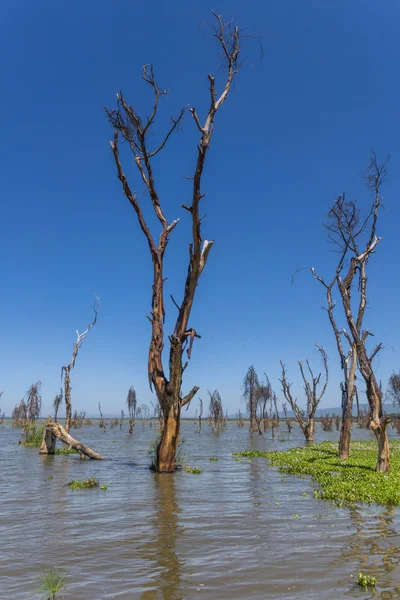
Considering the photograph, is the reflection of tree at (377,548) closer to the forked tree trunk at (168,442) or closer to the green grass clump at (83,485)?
the green grass clump at (83,485)

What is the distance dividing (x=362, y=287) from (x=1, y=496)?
15099 millimetres

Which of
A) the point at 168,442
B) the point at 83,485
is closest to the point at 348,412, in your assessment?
the point at 168,442

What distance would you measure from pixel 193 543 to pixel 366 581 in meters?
2.95

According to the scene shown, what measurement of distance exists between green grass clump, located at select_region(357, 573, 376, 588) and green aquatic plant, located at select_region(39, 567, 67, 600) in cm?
357

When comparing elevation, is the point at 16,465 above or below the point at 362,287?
below

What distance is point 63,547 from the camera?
23.4 ft

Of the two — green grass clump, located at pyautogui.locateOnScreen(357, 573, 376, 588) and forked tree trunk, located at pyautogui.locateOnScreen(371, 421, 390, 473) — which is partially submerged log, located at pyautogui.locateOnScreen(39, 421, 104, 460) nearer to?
forked tree trunk, located at pyautogui.locateOnScreen(371, 421, 390, 473)

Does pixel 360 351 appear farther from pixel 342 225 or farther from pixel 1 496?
pixel 1 496

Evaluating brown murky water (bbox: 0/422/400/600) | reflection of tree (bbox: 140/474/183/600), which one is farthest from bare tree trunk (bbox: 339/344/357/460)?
reflection of tree (bbox: 140/474/183/600)

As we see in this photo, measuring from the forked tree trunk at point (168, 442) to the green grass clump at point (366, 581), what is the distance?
430 inches

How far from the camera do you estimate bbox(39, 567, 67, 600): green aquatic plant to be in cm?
510

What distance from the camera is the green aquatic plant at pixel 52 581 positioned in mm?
5102

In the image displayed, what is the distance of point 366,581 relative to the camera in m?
5.39

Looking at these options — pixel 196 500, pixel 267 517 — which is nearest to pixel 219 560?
pixel 267 517
